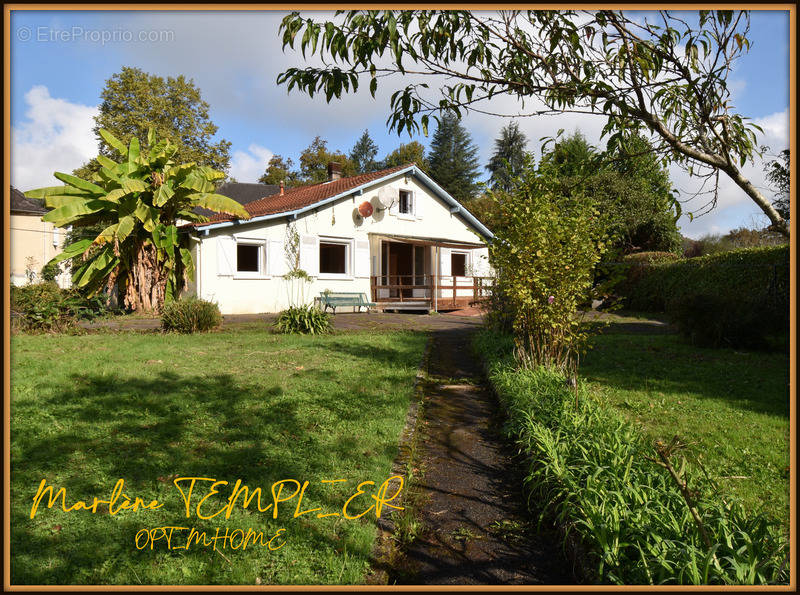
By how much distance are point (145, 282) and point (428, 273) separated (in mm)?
12635

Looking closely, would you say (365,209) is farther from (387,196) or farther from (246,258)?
(246,258)

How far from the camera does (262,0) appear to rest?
2094mm

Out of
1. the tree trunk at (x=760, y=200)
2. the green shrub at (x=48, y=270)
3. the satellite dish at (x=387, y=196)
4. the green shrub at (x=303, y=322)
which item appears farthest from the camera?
the satellite dish at (x=387, y=196)

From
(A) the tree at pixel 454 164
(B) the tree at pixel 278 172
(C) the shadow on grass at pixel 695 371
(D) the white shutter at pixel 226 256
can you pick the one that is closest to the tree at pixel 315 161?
(B) the tree at pixel 278 172

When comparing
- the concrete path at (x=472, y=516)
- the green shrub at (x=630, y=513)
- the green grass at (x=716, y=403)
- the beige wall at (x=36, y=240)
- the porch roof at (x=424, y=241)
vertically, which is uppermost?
the beige wall at (x=36, y=240)

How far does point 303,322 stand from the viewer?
12031 millimetres

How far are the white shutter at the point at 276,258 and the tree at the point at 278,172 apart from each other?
1120 inches

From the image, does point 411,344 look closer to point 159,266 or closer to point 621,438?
point 621,438

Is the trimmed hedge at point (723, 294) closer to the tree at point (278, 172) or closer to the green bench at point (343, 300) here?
the green bench at point (343, 300)

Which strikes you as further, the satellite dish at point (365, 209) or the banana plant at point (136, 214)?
the satellite dish at point (365, 209)

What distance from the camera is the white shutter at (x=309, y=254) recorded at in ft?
62.8

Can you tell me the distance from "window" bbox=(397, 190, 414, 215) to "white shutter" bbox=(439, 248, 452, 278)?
245 cm

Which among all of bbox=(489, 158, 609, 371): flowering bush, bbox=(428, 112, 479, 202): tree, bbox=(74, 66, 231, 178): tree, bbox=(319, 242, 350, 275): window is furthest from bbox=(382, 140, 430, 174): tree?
bbox=(489, 158, 609, 371): flowering bush

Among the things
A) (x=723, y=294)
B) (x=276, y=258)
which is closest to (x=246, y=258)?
(x=276, y=258)
